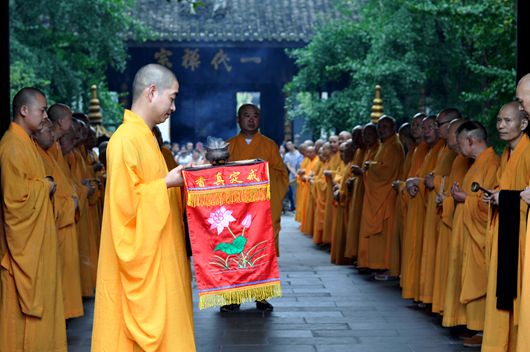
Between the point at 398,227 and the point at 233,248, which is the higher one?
the point at 233,248

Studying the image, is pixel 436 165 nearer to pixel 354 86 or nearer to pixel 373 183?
pixel 373 183

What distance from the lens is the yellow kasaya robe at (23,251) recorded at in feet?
21.1

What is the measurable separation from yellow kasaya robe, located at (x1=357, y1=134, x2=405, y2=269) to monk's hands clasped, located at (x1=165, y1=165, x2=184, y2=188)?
702cm

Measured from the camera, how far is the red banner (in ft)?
16.3

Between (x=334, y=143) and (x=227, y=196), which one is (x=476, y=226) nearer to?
(x=227, y=196)

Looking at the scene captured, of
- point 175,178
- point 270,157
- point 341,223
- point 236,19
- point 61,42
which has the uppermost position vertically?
point 236,19

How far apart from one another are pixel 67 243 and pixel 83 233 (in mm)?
1690

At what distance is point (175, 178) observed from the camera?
187 inches

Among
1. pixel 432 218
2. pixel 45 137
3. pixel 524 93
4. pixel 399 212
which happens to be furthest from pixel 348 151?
pixel 524 93

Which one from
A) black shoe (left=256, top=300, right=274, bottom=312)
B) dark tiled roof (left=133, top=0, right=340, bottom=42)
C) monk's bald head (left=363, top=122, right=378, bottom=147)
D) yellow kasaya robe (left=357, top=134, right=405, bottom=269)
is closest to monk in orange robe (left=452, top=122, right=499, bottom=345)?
black shoe (left=256, top=300, right=274, bottom=312)

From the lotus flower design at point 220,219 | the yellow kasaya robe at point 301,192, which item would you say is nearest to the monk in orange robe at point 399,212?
the lotus flower design at point 220,219

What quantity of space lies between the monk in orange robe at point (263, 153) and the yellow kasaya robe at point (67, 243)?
6.96 feet

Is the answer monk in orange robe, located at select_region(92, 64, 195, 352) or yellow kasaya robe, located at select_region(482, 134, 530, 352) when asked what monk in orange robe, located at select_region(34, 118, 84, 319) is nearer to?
monk in orange robe, located at select_region(92, 64, 195, 352)

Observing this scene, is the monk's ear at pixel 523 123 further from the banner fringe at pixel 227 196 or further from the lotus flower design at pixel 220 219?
the lotus flower design at pixel 220 219
